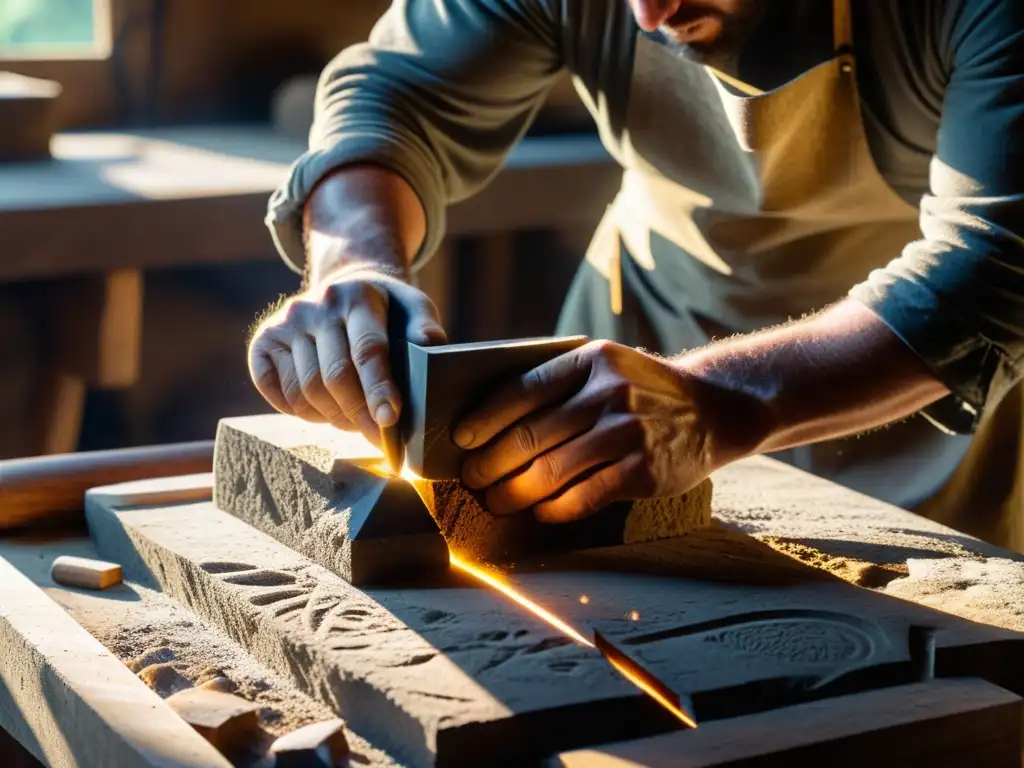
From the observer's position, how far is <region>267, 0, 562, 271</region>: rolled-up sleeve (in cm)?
238

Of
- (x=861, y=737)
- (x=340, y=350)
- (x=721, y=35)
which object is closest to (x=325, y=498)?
(x=340, y=350)

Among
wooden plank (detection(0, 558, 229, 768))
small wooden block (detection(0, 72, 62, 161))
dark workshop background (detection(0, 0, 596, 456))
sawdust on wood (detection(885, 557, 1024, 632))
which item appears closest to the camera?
wooden plank (detection(0, 558, 229, 768))

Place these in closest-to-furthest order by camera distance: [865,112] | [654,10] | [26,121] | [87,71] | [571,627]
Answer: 1. [571,627]
2. [654,10]
3. [865,112]
4. [26,121]
5. [87,71]

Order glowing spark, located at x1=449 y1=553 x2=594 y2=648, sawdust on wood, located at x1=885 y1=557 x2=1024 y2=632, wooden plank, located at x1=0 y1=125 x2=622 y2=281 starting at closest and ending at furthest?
glowing spark, located at x1=449 y1=553 x2=594 y2=648 < sawdust on wood, located at x1=885 y1=557 x2=1024 y2=632 < wooden plank, located at x1=0 y1=125 x2=622 y2=281

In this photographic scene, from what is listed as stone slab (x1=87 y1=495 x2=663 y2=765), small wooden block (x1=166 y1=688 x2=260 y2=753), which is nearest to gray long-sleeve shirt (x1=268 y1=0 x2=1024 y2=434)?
stone slab (x1=87 y1=495 x2=663 y2=765)

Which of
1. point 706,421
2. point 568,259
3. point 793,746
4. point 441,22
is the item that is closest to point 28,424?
point 568,259

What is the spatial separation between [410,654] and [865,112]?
1053mm

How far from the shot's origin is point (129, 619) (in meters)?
1.80

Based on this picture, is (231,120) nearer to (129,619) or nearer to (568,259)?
(568,259)

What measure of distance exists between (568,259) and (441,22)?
7.31 ft

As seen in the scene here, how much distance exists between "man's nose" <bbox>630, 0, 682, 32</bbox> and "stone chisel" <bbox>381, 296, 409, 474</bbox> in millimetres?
526

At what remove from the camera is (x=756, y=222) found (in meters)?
2.41

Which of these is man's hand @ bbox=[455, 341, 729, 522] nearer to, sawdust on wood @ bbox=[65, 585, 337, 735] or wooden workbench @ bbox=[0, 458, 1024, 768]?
wooden workbench @ bbox=[0, 458, 1024, 768]

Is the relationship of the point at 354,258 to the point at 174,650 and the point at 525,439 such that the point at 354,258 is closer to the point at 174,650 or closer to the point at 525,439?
the point at 525,439
